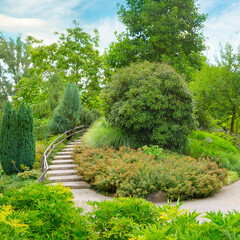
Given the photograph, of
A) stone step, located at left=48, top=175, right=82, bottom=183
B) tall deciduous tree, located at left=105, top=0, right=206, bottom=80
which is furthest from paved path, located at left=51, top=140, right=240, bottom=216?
tall deciduous tree, located at left=105, top=0, right=206, bottom=80

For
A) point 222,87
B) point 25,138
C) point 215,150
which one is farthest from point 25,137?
point 222,87

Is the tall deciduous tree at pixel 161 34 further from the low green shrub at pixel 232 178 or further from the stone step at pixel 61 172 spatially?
the stone step at pixel 61 172

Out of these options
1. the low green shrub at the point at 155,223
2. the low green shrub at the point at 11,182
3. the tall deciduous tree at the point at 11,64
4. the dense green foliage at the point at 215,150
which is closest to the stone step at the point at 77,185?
the low green shrub at the point at 11,182

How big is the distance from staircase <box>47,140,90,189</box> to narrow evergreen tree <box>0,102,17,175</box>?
58.7 inches

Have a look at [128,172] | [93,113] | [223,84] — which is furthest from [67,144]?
[223,84]

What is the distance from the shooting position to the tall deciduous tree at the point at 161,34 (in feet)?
52.5

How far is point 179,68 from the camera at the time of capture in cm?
1625

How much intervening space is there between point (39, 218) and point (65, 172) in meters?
7.11

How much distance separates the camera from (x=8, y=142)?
9844mm

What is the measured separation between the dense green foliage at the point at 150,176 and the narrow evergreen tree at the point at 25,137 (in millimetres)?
2215

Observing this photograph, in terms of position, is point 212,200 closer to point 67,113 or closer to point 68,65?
point 67,113

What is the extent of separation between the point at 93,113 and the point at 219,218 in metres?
15.8

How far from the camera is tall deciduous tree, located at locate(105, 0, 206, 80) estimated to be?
16016mm

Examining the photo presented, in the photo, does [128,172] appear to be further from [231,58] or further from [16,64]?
[16,64]
